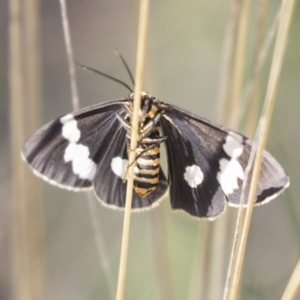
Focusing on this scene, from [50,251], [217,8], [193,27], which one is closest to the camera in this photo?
[50,251]

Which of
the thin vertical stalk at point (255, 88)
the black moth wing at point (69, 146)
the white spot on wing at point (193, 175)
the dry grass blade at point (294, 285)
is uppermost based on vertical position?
the thin vertical stalk at point (255, 88)

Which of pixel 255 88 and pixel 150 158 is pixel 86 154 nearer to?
pixel 150 158

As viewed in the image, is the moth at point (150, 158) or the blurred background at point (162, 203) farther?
the blurred background at point (162, 203)

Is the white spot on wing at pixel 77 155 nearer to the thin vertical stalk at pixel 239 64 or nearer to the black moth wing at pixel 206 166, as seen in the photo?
the black moth wing at pixel 206 166

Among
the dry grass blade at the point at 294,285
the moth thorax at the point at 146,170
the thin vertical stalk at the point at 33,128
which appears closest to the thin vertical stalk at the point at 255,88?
the moth thorax at the point at 146,170

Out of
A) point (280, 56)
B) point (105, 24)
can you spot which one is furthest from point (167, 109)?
point (105, 24)

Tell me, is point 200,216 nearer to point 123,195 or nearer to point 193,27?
point 123,195

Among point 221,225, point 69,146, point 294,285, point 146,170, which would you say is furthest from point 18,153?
point 294,285
